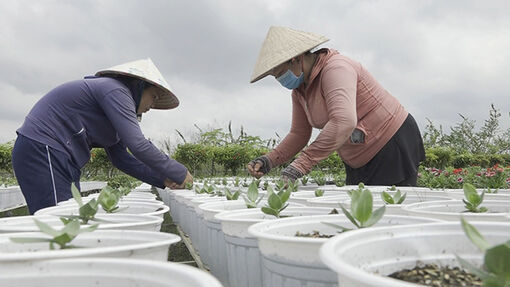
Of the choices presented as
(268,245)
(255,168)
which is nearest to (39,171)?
(255,168)

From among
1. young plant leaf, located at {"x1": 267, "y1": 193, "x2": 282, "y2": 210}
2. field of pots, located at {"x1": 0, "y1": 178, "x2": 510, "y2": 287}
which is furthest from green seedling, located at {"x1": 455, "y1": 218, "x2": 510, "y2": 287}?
young plant leaf, located at {"x1": 267, "y1": 193, "x2": 282, "y2": 210}

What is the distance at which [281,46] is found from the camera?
2213mm

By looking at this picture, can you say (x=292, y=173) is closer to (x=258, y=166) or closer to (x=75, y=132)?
(x=258, y=166)

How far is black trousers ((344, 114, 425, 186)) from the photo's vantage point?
2436 millimetres

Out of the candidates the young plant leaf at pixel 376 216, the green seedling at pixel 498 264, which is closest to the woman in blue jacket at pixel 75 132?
the young plant leaf at pixel 376 216

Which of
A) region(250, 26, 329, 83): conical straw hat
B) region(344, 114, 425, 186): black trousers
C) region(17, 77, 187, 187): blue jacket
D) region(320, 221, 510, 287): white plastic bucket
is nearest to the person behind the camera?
region(320, 221, 510, 287): white plastic bucket

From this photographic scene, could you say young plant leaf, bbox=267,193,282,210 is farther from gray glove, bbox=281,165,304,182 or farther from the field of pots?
gray glove, bbox=281,165,304,182

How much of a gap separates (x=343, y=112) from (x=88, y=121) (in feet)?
4.38

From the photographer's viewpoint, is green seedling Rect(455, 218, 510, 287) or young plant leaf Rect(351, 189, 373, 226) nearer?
green seedling Rect(455, 218, 510, 287)

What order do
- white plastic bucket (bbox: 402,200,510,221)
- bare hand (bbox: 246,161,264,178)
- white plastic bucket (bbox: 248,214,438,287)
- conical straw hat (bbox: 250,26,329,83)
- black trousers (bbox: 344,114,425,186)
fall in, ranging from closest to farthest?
1. white plastic bucket (bbox: 248,214,438,287)
2. white plastic bucket (bbox: 402,200,510,221)
3. conical straw hat (bbox: 250,26,329,83)
4. black trousers (bbox: 344,114,425,186)
5. bare hand (bbox: 246,161,264,178)

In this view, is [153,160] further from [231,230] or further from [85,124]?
[231,230]

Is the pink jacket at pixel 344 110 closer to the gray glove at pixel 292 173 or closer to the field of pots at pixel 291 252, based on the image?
the gray glove at pixel 292 173

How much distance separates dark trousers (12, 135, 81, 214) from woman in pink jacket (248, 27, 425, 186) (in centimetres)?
113

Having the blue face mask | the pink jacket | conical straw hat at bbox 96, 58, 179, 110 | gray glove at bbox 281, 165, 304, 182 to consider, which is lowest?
gray glove at bbox 281, 165, 304, 182
